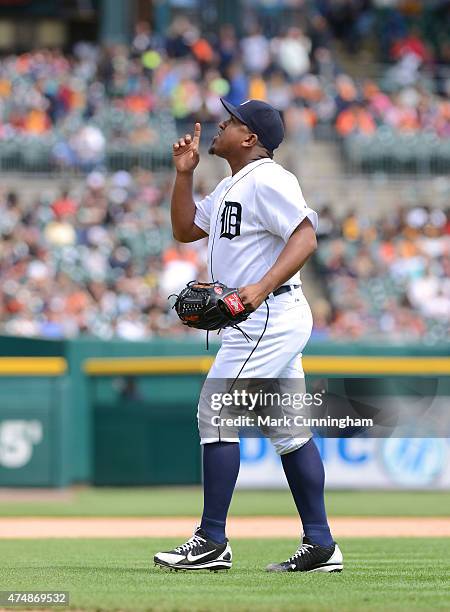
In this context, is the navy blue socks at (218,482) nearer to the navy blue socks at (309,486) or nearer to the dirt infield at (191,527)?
the navy blue socks at (309,486)

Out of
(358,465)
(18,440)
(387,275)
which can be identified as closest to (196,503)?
(358,465)

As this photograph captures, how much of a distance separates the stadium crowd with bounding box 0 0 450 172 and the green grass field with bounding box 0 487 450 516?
6.49 meters

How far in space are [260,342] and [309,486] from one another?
599mm

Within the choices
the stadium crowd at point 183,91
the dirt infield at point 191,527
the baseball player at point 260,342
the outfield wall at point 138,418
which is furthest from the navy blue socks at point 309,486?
the stadium crowd at point 183,91

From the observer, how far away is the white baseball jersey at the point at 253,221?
5.28m

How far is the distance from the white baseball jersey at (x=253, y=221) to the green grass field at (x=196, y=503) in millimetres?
4842

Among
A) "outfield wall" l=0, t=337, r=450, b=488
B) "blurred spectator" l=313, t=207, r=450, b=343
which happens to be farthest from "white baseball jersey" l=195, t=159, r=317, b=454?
"blurred spectator" l=313, t=207, r=450, b=343

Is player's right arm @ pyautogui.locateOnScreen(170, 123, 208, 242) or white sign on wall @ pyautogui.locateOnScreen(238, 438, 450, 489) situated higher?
player's right arm @ pyautogui.locateOnScreen(170, 123, 208, 242)

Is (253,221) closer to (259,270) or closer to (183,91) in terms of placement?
(259,270)

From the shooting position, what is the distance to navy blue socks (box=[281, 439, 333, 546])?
5.32 metres

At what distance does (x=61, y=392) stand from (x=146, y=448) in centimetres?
112

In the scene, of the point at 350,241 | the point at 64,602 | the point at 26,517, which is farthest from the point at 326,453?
the point at 64,602

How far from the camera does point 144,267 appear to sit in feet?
51.6

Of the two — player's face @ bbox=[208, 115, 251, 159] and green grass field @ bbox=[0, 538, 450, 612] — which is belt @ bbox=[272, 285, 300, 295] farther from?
green grass field @ bbox=[0, 538, 450, 612]
